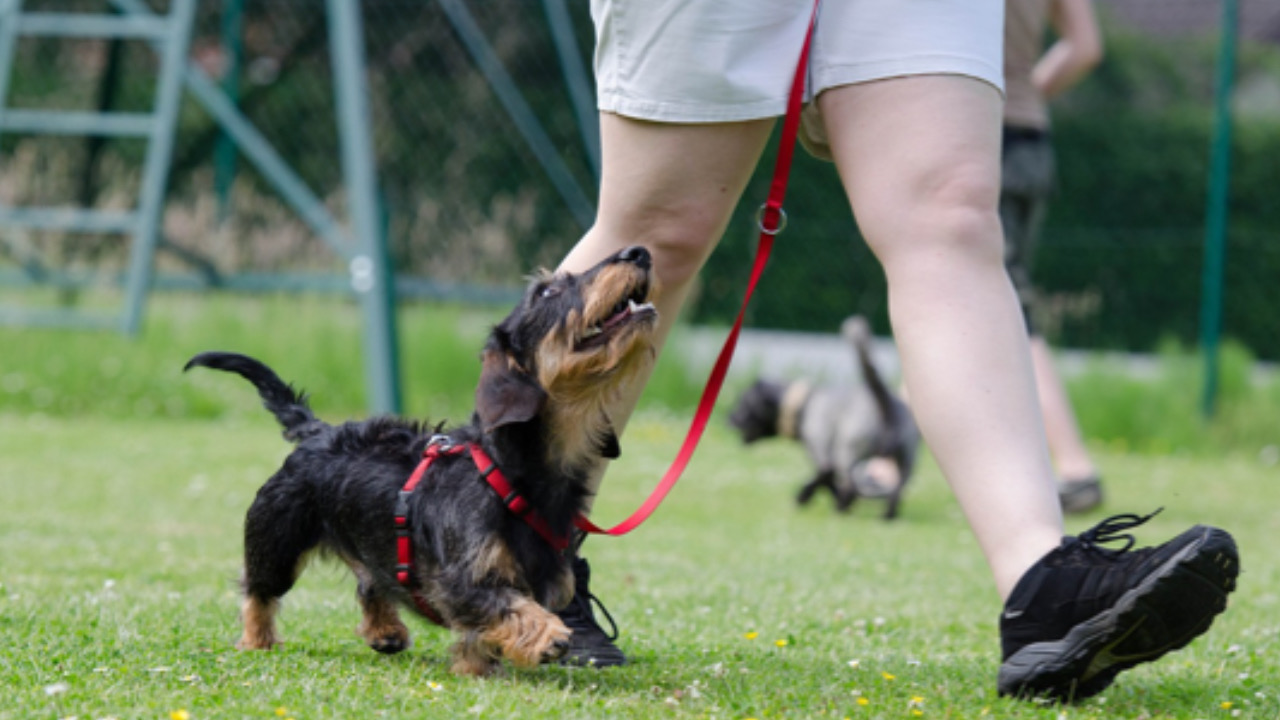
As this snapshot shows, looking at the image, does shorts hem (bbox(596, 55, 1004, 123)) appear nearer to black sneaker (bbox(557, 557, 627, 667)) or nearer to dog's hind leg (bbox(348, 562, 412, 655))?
black sneaker (bbox(557, 557, 627, 667))

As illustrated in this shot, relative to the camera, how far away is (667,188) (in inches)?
130

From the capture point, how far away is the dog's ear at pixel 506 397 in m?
3.15

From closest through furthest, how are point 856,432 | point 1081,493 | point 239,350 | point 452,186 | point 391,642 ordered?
point 391,642 < point 1081,493 < point 856,432 < point 239,350 < point 452,186

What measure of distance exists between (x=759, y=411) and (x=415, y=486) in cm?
504

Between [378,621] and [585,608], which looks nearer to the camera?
[585,608]

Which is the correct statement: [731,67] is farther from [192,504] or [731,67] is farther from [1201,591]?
[192,504]

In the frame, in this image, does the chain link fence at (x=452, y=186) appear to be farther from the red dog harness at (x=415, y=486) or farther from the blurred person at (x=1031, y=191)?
the red dog harness at (x=415, y=486)

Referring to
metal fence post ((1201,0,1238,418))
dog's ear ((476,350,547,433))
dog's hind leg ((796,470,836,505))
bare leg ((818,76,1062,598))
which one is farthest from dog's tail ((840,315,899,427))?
metal fence post ((1201,0,1238,418))

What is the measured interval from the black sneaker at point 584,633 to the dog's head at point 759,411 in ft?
15.3

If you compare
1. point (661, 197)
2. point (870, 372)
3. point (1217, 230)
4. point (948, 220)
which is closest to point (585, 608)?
point (661, 197)

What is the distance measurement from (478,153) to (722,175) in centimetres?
999

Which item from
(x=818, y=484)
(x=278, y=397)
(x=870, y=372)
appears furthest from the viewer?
(x=818, y=484)

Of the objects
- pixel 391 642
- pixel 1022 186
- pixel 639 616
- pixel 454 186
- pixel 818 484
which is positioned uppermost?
pixel 1022 186

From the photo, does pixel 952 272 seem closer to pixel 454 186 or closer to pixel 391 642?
pixel 391 642
